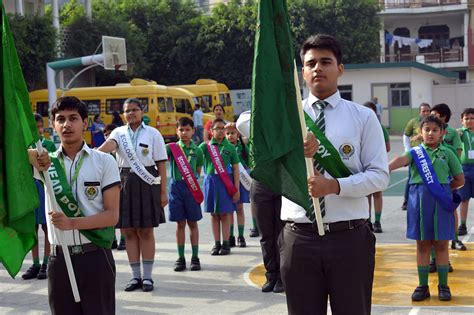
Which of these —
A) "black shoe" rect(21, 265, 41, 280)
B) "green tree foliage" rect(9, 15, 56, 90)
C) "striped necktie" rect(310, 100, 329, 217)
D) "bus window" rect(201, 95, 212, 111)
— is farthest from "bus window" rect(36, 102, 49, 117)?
"striped necktie" rect(310, 100, 329, 217)

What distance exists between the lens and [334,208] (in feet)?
12.9

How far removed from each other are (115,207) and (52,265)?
490 millimetres

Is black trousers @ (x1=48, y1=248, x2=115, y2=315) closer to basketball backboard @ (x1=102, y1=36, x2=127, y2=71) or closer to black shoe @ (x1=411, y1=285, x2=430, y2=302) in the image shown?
black shoe @ (x1=411, y1=285, x2=430, y2=302)

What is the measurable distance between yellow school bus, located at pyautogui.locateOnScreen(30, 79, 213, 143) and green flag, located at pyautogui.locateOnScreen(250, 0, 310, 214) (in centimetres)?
2624

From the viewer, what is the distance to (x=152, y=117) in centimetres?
3005


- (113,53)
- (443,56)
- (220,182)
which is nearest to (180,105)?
(113,53)

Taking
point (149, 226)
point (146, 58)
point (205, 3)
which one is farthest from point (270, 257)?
point (205, 3)

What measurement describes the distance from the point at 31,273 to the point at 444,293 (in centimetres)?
456

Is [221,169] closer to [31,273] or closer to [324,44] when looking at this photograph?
[31,273]

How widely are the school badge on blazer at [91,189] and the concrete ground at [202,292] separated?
8.96ft

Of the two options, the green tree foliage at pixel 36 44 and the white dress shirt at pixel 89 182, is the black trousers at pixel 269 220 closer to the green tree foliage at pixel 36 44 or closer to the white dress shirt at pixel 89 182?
the white dress shirt at pixel 89 182

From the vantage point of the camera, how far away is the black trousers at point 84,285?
4379 millimetres

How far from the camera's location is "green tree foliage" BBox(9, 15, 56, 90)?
31609 mm

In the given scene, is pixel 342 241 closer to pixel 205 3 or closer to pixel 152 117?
pixel 152 117
